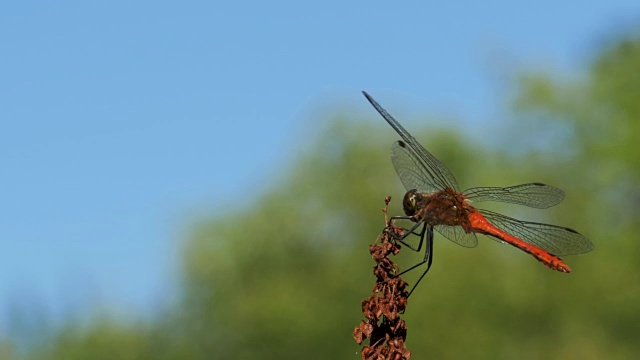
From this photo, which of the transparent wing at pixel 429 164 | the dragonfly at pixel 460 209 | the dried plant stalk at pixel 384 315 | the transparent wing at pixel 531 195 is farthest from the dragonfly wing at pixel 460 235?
the dried plant stalk at pixel 384 315

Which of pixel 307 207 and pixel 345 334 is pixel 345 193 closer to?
pixel 307 207

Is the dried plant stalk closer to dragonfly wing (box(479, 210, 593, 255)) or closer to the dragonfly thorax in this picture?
the dragonfly thorax

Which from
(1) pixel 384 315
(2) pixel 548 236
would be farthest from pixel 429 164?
(1) pixel 384 315

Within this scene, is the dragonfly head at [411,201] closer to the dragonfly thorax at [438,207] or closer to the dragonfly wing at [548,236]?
the dragonfly thorax at [438,207]

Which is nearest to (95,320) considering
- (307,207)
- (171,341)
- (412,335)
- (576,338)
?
Answer: (171,341)

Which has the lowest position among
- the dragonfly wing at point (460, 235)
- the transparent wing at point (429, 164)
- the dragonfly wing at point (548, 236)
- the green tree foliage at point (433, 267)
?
the dragonfly wing at point (548, 236)

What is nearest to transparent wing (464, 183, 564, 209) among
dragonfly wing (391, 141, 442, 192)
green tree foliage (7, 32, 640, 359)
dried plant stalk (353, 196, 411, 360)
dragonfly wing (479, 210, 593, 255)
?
dragonfly wing (479, 210, 593, 255)
